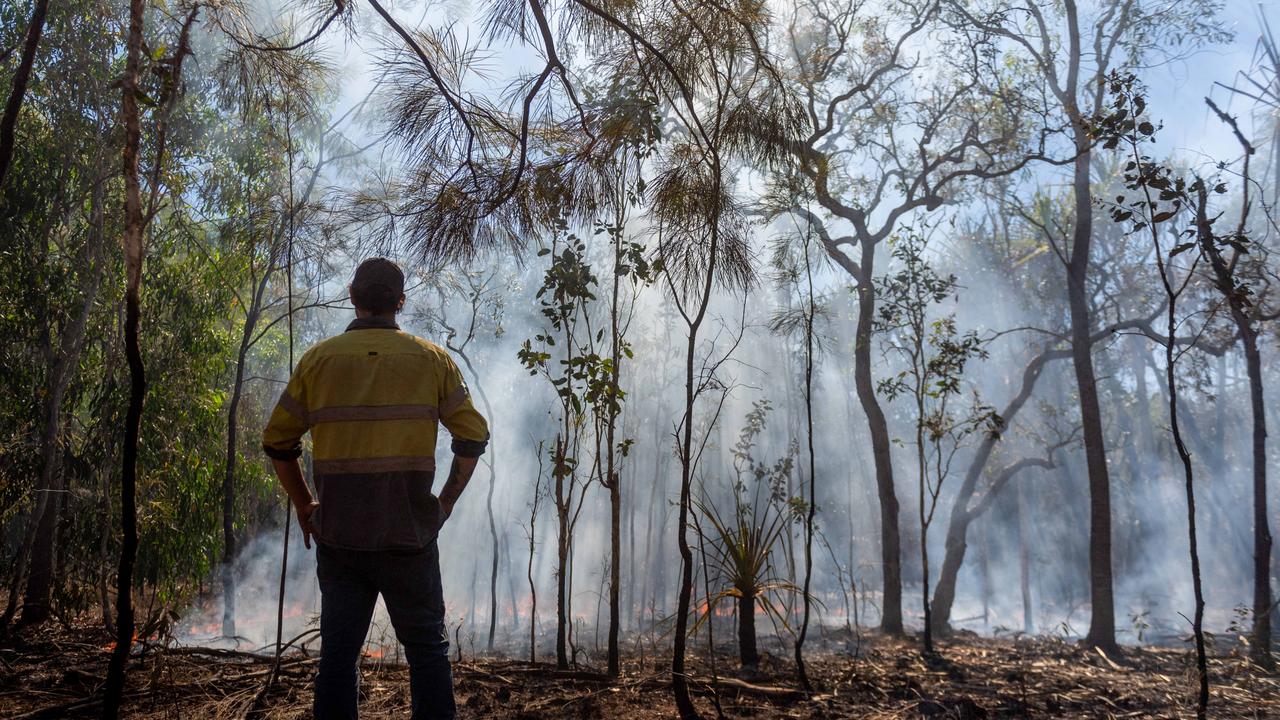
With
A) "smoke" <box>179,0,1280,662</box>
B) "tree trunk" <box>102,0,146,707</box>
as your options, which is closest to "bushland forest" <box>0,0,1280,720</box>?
"tree trunk" <box>102,0,146,707</box>

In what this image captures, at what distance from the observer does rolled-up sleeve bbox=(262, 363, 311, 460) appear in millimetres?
2400

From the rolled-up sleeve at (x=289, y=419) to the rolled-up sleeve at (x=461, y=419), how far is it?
42cm

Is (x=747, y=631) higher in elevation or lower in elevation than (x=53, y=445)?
lower

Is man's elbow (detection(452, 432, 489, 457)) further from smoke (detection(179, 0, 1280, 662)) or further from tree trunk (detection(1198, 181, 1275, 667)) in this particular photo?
smoke (detection(179, 0, 1280, 662))

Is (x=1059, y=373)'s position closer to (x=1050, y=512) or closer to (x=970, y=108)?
(x=1050, y=512)

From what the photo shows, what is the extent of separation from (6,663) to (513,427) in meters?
23.3

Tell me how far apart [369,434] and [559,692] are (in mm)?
1991

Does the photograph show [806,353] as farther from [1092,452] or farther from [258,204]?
[258,204]

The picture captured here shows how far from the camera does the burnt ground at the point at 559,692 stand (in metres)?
3.30

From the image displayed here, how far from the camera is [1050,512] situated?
2791cm

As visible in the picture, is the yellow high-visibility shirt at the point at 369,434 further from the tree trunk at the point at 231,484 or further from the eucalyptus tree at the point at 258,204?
the tree trunk at the point at 231,484

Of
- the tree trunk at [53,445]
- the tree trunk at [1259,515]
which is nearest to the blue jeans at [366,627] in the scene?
the tree trunk at [53,445]

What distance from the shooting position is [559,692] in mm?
3721

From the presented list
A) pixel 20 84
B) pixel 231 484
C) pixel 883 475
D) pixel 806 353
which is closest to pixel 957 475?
pixel 883 475
